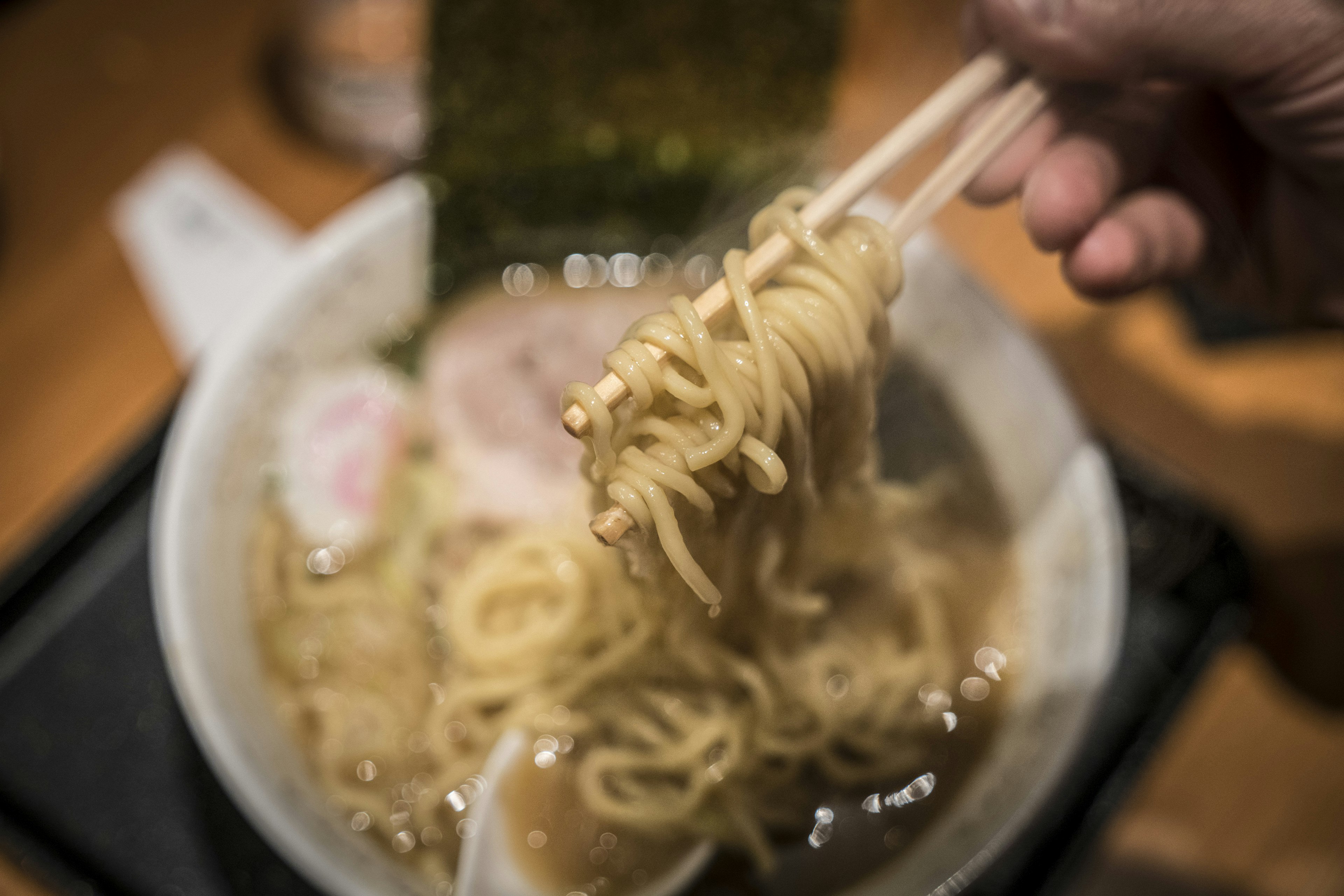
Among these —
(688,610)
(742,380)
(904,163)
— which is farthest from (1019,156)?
(688,610)

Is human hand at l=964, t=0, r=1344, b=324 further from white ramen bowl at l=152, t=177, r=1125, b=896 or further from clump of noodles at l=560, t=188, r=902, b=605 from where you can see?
clump of noodles at l=560, t=188, r=902, b=605

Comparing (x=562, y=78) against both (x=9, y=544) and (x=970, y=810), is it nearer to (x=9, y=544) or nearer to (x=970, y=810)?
(x=9, y=544)

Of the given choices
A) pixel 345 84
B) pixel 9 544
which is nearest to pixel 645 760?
pixel 9 544

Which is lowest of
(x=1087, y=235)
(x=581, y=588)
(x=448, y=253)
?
(x=581, y=588)

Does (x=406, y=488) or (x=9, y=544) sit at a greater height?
(x=406, y=488)

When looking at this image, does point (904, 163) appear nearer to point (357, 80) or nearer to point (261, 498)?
point (261, 498)

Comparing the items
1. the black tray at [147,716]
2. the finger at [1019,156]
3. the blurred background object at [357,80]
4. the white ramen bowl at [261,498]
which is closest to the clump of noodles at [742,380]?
the finger at [1019,156]
